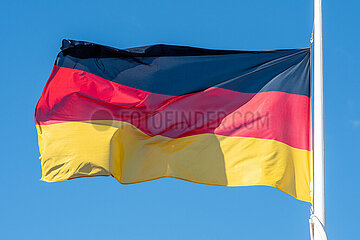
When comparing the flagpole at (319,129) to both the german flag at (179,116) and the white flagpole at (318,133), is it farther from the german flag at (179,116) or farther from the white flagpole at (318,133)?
the german flag at (179,116)

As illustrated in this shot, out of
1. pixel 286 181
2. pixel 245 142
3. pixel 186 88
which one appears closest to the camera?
pixel 286 181

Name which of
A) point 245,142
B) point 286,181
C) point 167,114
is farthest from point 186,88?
point 286,181

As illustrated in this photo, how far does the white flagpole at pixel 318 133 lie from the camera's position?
33.7 feet

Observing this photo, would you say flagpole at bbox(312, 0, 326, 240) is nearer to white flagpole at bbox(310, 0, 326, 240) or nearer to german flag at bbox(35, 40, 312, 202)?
white flagpole at bbox(310, 0, 326, 240)

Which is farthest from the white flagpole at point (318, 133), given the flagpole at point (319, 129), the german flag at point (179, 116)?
the german flag at point (179, 116)

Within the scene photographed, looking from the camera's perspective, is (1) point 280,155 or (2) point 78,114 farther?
(2) point 78,114

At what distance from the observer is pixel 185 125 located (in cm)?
1298

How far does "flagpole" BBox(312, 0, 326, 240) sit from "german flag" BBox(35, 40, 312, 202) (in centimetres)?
100

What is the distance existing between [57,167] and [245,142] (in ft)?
12.0

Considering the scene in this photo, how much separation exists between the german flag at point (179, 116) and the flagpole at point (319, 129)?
100 cm

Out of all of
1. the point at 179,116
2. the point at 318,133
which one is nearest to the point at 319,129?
the point at 318,133

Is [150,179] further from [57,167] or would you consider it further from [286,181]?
[286,181]

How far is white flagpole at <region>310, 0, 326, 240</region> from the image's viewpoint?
10.3 meters

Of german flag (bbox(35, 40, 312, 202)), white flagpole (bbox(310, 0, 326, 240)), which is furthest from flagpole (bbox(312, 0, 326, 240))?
german flag (bbox(35, 40, 312, 202))
